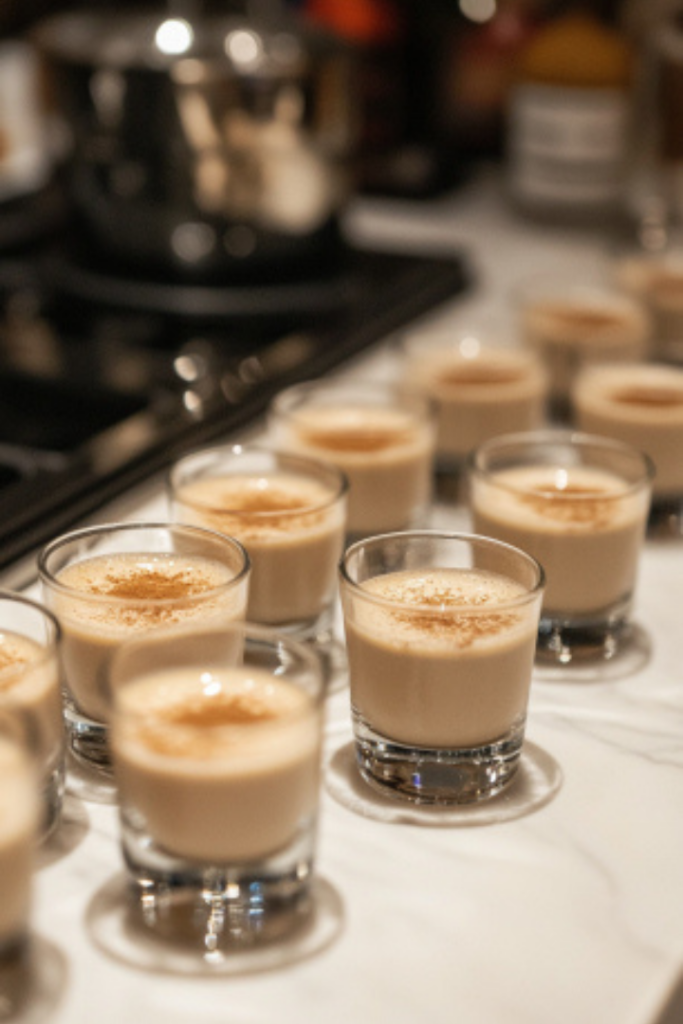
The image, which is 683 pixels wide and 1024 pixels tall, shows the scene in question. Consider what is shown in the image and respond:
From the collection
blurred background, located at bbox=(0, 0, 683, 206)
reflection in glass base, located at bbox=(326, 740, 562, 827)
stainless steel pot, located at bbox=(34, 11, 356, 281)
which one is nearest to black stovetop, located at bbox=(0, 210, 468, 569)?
stainless steel pot, located at bbox=(34, 11, 356, 281)

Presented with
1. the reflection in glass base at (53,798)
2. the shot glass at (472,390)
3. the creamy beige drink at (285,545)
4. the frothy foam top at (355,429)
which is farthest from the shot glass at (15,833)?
the shot glass at (472,390)

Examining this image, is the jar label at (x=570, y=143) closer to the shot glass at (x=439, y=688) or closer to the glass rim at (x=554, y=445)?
the glass rim at (x=554, y=445)

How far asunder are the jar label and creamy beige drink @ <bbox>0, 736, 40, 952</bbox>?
1.88 metres

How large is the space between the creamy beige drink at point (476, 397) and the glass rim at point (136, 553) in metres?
0.51

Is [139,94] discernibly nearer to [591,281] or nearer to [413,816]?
[591,281]

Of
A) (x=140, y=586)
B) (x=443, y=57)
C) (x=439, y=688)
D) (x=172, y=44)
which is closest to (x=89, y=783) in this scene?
(x=140, y=586)

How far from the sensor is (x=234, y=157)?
1919mm

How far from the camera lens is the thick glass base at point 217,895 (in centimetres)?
90

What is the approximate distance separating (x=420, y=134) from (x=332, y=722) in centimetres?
186

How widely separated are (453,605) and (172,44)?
3.83 ft

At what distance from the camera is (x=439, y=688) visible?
104 cm

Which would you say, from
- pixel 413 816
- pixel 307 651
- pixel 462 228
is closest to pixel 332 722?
pixel 413 816

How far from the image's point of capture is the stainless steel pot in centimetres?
188

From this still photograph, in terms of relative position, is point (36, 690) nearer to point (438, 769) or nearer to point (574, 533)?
point (438, 769)
